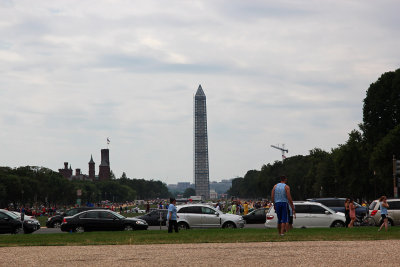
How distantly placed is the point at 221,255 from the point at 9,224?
22209 mm

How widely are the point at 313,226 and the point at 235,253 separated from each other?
58.8ft

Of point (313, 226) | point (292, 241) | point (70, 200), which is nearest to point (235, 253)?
point (292, 241)

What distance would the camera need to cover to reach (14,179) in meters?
129

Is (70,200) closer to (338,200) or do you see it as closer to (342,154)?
(342,154)

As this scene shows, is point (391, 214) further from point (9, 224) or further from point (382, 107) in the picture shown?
point (382, 107)

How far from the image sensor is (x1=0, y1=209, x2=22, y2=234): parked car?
37.8 metres

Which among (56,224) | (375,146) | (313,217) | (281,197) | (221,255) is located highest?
(375,146)

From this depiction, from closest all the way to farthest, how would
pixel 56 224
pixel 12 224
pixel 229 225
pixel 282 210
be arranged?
pixel 282 210 < pixel 12 224 < pixel 229 225 < pixel 56 224

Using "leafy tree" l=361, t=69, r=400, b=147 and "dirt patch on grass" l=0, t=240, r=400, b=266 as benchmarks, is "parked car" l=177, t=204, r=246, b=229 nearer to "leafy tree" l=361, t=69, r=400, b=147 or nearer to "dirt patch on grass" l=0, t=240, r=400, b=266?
"dirt patch on grass" l=0, t=240, r=400, b=266

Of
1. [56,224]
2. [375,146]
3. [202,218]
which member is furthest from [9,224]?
[375,146]

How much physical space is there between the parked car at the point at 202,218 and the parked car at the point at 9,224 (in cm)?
843

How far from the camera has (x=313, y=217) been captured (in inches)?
1437

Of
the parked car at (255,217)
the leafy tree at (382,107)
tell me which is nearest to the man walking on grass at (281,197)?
the parked car at (255,217)

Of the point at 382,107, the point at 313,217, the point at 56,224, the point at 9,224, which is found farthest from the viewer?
the point at 382,107
